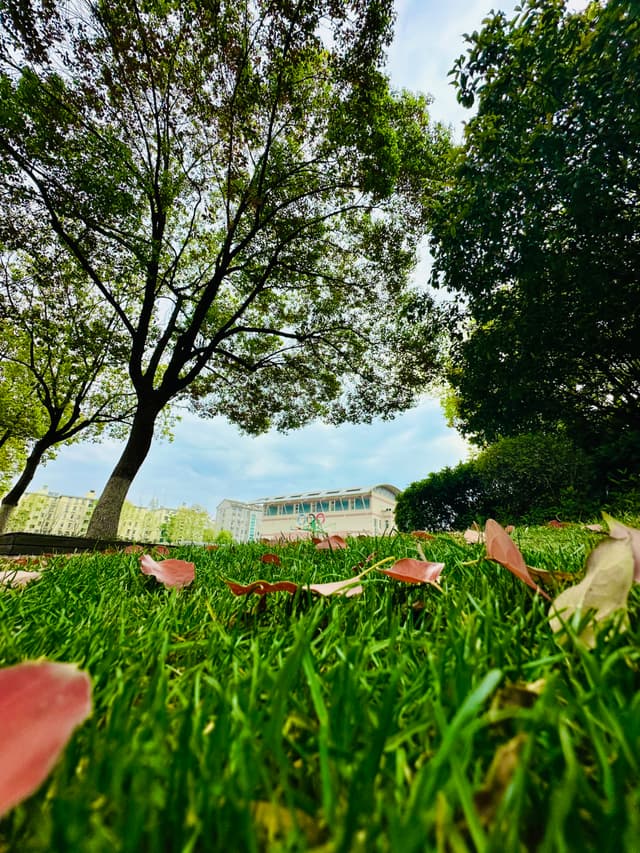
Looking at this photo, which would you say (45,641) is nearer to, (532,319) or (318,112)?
(532,319)

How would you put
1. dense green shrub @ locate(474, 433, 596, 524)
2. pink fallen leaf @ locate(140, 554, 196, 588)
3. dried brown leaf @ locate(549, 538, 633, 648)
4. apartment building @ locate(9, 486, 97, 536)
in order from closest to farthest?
dried brown leaf @ locate(549, 538, 633, 648), pink fallen leaf @ locate(140, 554, 196, 588), dense green shrub @ locate(474, 433, 596, 524), apartment building @ locate(9, 486, 97, 536)

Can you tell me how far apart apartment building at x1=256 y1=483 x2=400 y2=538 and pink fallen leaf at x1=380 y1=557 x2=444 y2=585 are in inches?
1423

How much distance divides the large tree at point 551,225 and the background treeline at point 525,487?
485 millimetres

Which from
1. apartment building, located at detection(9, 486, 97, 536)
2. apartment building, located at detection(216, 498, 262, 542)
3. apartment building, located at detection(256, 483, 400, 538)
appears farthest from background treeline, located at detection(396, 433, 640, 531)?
apartment building, located at detection(9, 486, 97, 536)

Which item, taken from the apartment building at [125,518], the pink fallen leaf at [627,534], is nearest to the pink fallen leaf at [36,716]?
the pink fallen leaf at [627,534]

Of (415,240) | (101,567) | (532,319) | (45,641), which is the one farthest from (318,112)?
(45,641)

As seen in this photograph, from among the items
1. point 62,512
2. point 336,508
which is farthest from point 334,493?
point 62,512

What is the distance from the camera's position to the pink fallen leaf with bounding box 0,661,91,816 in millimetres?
295

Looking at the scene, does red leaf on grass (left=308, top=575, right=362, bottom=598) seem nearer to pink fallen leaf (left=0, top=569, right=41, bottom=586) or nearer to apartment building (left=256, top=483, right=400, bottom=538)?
pink fallen leaf (left=0, top=569, right=41, bottom=586)

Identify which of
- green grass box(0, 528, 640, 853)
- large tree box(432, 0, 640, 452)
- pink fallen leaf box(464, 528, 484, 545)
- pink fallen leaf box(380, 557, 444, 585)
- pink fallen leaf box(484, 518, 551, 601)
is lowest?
green grass box(0, 528, 640, 853)

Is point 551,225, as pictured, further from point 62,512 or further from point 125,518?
point 62,512

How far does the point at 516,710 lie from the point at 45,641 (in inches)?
36.5

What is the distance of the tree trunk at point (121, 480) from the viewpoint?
7.79 meters

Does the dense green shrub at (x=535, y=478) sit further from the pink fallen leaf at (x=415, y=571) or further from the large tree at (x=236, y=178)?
the pink fallen leaf at (x=415, y=571)
